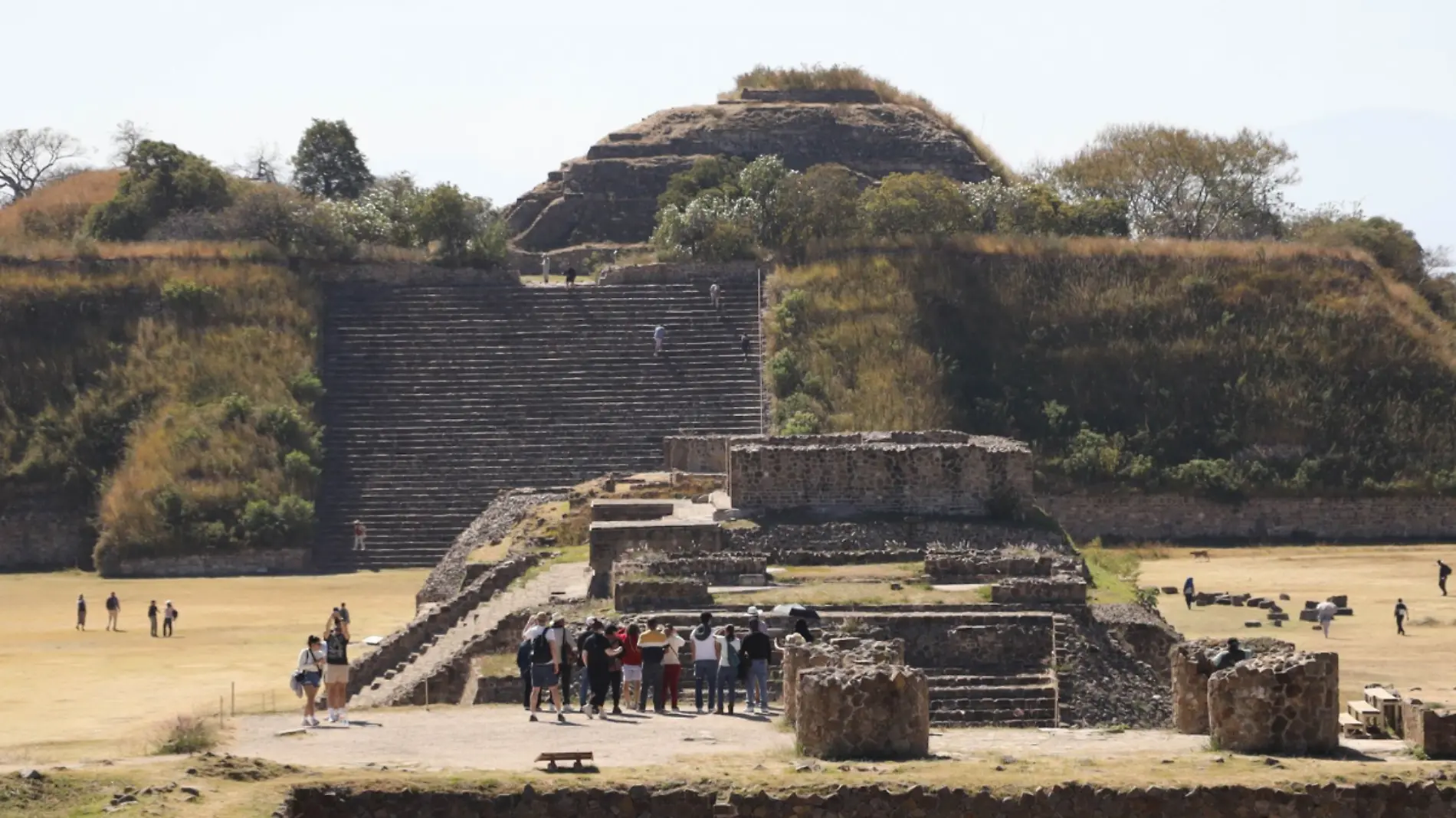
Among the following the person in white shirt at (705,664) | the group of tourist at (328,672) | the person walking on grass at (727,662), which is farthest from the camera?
the person in white shirt at (705,664)

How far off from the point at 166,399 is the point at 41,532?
5.03m

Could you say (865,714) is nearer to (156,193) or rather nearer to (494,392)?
(494,392)

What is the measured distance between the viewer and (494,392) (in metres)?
69.5

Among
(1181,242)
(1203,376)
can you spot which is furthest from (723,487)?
(1181,242)

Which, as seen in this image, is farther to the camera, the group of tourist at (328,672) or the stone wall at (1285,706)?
the group of tourist at (328,672)

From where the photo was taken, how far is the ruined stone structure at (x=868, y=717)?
76.4ft

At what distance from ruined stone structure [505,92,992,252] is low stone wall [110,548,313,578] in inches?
1319

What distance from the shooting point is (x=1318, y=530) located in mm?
67938

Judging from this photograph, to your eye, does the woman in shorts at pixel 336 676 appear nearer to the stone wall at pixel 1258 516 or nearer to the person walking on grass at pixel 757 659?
the person walking on grass at pixel 757 659

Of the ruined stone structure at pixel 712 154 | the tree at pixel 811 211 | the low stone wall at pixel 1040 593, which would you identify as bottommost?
the low stone wall at pixel 1040 593

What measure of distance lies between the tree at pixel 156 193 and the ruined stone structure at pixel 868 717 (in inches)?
2505

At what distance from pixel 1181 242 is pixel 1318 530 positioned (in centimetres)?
1223

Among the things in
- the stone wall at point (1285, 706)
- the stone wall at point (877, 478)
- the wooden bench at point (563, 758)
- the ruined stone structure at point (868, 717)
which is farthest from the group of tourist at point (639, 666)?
the stone wall at point (877, 478)

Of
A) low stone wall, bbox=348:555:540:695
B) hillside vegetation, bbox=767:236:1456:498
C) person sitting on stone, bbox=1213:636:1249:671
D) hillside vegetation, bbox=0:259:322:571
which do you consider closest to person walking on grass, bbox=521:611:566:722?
person sitting on stone, bbox=1213:636:1249:671
